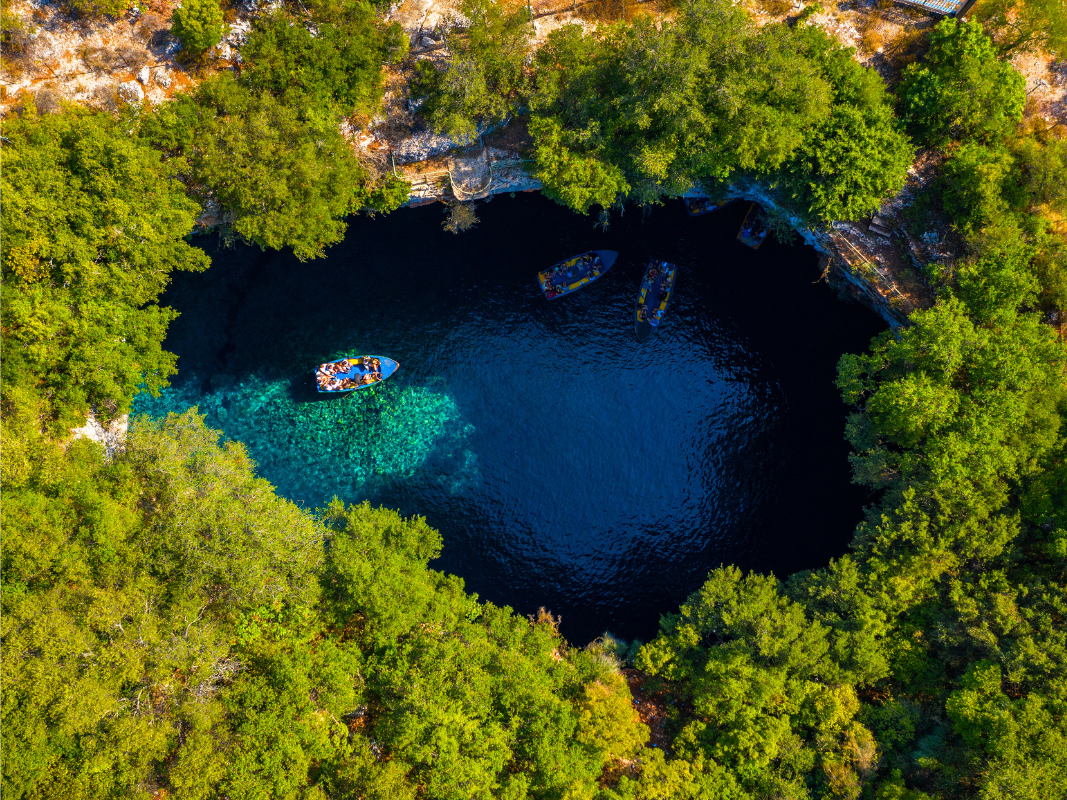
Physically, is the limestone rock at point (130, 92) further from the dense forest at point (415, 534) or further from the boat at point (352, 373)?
the boat at point (352, 373)

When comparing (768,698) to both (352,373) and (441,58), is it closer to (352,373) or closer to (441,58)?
(352,373)

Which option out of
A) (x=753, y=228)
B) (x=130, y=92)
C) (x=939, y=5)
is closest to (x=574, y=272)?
(x=753, y=228)

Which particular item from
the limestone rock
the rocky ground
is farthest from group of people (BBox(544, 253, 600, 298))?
the limestone rock

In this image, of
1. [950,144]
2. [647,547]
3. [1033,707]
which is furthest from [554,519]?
[950,144]

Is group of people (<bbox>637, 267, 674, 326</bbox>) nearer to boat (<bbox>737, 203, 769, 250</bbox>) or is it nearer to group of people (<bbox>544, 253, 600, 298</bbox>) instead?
group of people (<bbox>544, 253, 600, 298</bbox>)

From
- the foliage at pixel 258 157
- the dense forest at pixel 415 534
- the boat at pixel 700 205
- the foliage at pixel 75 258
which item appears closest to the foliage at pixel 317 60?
the dense forest at pixel 415 534

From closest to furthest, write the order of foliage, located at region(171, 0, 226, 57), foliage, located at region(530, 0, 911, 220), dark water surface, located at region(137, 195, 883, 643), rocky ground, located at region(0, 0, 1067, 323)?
foliage, located at region(530, 0, 911, 220) < foliage, located at region(171, 0, 226, 57) < rocky ground, located at region(0, 0, 1067, 323) < dark water surface, located at region(137, 195, 883, 643)
